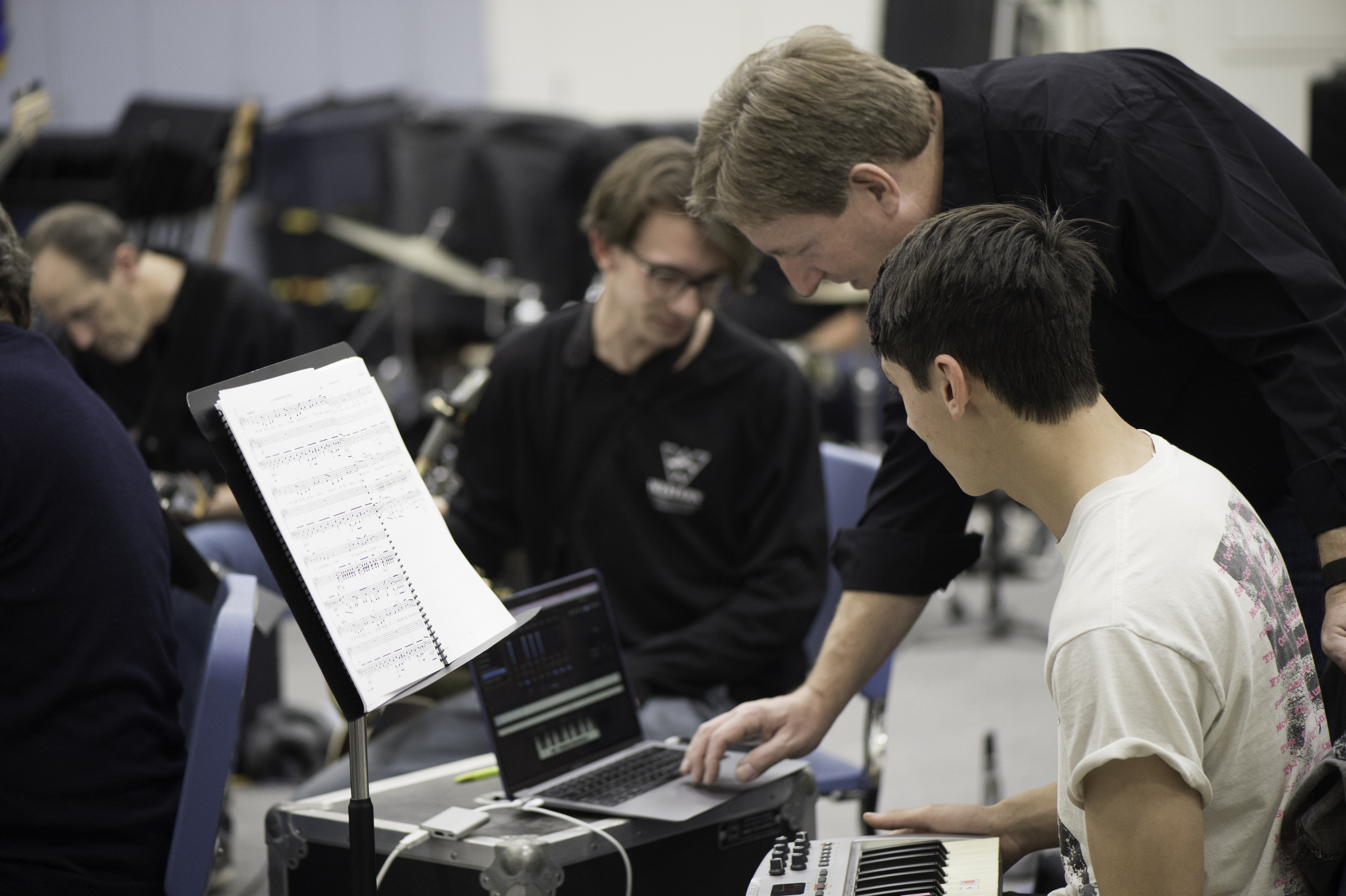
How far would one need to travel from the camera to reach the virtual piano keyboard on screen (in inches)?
43.5

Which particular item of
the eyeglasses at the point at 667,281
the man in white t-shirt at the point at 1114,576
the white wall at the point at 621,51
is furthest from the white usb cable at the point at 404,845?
the white wall at the point at 621,51

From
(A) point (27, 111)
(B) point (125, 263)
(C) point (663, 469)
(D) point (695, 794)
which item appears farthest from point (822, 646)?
(A) point (27, 111)

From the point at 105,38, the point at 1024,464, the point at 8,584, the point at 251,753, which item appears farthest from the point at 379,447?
the point at 105,38

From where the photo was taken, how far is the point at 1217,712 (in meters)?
0.93

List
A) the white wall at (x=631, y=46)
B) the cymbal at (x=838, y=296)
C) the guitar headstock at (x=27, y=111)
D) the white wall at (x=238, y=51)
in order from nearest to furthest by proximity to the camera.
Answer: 1. the guitar headstock at (x=27, y=111)
2. the cymbal at (x=838, y=296)
3. the white wall at (x=238, y=51)
4. the white wall at (x=631, y=46)

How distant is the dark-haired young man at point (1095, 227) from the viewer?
1252mm

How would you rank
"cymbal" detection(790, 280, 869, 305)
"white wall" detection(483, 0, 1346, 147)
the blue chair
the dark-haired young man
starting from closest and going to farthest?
the dark-haired young man → the blue chair → "cymbal" detection(790, 280, 869, 305) → "white wall" detection(483, 0, 1346, 147)

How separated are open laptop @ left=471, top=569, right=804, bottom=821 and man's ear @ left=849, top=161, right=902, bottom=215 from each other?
0.57m

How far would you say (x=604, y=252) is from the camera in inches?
85.9

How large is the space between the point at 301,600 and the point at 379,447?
17cm

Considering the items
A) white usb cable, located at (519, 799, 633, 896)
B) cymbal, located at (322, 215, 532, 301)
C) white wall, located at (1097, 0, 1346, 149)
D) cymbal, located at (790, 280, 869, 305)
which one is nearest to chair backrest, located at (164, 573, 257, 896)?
white usb cable, located at (519, 799, 633, 896)

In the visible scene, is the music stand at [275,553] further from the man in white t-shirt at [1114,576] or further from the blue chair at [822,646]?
the blue chair at [822,646]

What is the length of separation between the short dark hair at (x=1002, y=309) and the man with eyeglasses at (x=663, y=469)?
0.93 meters

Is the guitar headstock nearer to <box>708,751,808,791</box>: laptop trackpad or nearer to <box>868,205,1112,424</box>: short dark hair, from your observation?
<box>708,751,808,791</box>: laptop trackpad
